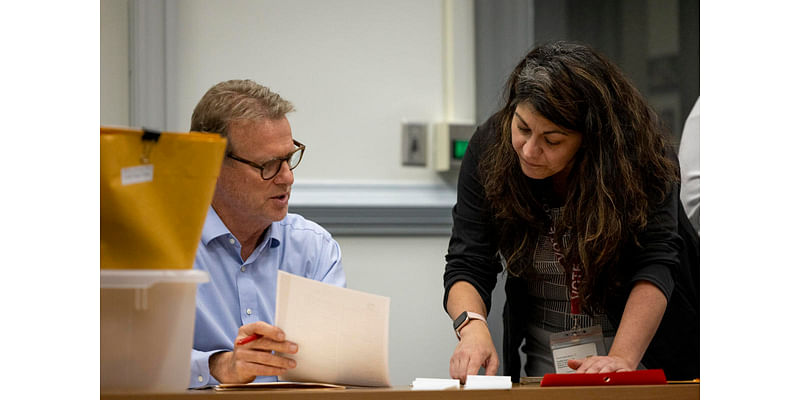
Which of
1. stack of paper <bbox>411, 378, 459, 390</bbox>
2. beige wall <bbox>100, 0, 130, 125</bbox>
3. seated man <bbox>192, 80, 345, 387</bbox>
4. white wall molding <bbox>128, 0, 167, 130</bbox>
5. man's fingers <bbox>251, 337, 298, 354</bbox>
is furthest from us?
white wall molding <bbox>128, 0, 167, 130</bbox>

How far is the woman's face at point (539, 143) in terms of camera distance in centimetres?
148

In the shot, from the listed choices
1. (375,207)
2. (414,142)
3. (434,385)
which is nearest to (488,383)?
(434,385)

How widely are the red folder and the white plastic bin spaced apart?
51 cm

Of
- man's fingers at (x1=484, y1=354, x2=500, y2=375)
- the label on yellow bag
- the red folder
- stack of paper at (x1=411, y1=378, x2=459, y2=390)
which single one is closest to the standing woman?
man's fingers at (x1=484, y1=354, x2=500, y2=375)

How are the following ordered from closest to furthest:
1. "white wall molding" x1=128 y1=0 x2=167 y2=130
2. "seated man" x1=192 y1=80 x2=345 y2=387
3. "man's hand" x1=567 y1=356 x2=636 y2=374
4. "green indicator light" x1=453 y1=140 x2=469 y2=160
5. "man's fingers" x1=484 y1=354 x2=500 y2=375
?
1. "man's hand" x1=567 y1=356 x2=636 y2=374
2. "man's fingers" x1=484 y1=354 x2=500 y2=375
3. "seated man" x1=192 y1=80 x2=345 y2=387
4. "white wall molding" x1=128 y1=0 x2=167 y2=130
5. "green indicator light" x1=453 y1=140 x2=469 y2=160

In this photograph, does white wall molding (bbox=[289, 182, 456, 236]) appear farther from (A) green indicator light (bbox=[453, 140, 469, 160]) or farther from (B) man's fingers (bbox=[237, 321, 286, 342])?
(B) man's fingers (bbox=[237, 321, 286, 342])

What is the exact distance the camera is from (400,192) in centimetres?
278

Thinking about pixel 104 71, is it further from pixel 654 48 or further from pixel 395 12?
pixel 654 48

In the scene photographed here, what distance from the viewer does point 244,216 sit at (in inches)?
64.8

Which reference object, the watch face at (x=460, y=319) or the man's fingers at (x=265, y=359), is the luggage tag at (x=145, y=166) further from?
the watch face at (x=460, y=319)

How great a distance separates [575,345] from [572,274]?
0.15m

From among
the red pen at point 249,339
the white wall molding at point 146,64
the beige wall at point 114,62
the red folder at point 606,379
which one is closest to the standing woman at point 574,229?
the red folder at point 606,379

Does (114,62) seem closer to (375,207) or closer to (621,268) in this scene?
(375,207)

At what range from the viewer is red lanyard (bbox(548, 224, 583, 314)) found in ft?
5.24
